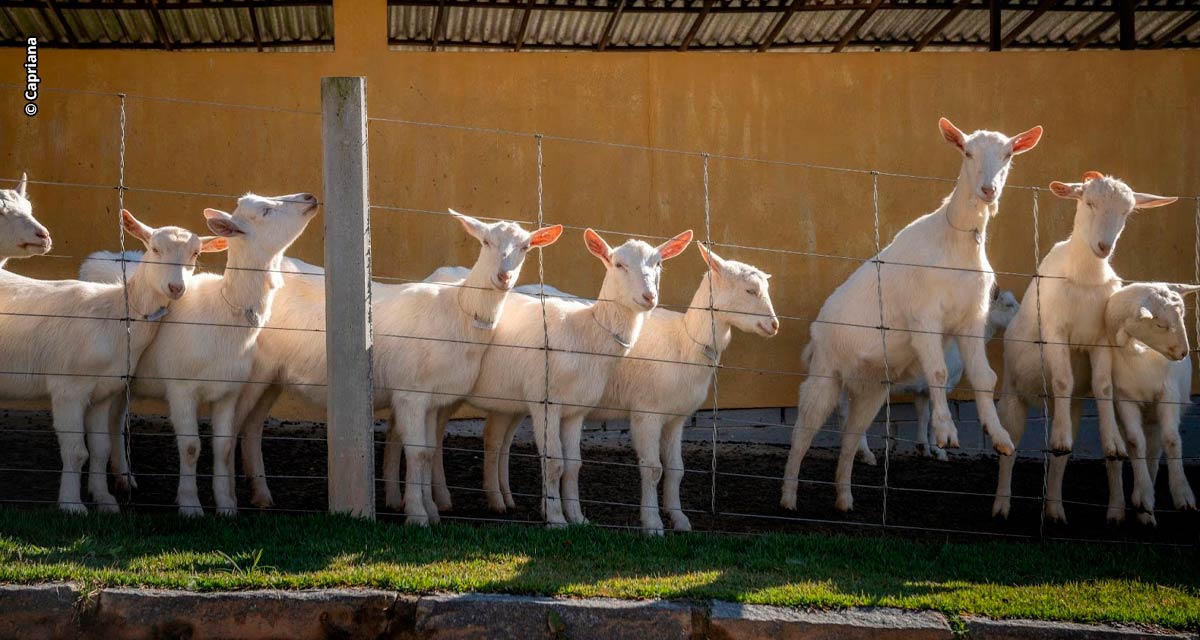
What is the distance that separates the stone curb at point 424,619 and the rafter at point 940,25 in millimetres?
7948

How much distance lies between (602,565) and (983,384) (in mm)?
3057

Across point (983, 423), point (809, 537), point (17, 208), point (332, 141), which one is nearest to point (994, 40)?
point (983, 423)

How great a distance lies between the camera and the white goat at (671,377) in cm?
823

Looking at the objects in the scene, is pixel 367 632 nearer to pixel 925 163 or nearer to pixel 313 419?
pixel 313 419

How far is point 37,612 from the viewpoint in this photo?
204 inches

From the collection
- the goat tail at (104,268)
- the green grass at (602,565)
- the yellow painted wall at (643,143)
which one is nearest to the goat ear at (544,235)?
the green grass at (602,565)

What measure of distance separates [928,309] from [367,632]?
14.6 ft

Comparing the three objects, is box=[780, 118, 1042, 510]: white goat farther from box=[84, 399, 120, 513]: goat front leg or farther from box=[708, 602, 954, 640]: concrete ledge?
box=[84, 399, 120, 513]: goat front leg

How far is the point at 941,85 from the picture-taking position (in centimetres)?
1189

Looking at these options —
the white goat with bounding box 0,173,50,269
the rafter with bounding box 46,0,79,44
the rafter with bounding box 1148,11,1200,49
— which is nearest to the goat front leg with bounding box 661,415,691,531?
the white goat with bounding box 0,173,50,269

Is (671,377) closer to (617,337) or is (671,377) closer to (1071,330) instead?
(617,337)

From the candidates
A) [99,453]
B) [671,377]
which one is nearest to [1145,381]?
[671,377]

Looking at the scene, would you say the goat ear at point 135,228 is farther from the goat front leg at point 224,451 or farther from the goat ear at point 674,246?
the goat ear at point 674,246

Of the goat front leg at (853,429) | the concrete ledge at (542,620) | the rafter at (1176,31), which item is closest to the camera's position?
the concrete ledge at (542,620)
